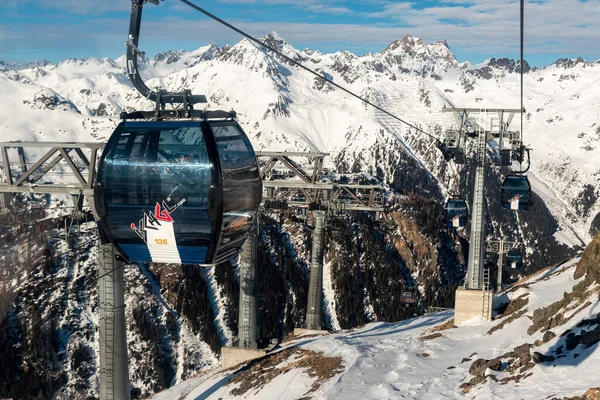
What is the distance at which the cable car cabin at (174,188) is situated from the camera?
44.8 feet

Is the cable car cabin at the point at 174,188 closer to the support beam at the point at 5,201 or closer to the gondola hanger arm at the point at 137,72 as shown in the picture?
the gondola hanger arm at the point at 137,72

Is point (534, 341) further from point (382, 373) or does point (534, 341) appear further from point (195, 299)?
point (195, 299)

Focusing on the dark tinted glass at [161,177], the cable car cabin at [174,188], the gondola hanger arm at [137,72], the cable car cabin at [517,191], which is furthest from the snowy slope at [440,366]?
the gondola hanger arm at [137,72]

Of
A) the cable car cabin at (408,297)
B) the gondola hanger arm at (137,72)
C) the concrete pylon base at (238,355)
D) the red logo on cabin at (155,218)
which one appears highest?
the gondola hanger arm at (137,72)

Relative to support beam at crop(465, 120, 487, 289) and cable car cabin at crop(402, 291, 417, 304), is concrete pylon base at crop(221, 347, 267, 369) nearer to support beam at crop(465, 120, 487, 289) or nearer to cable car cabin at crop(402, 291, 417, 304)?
support beam at crop(465, 120, 487, 289)

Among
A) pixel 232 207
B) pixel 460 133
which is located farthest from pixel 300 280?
pixel 232 207

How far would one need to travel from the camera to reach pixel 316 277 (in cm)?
4653

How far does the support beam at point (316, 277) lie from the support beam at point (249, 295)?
→ 9.10m

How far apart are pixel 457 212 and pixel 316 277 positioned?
523 inches

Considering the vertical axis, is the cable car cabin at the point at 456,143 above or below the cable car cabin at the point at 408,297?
above

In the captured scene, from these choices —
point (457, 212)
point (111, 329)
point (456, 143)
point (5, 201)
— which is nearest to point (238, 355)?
point (457, 212)

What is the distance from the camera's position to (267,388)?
27.7 m

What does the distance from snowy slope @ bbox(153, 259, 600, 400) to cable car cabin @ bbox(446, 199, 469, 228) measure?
4921 millimetres

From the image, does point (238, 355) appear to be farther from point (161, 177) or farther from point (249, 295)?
point (161, 177)
